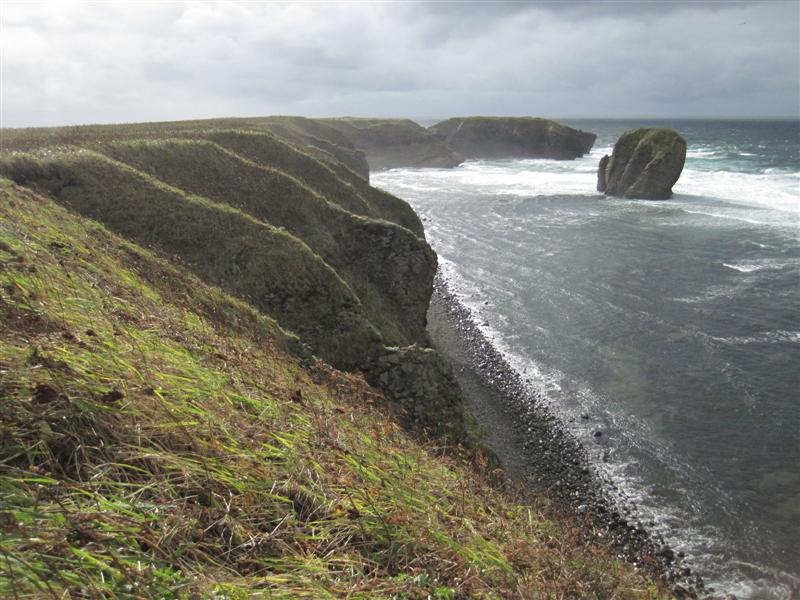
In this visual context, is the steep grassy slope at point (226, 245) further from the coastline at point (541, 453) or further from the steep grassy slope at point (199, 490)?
the steep grassy slope at point (199, 490)

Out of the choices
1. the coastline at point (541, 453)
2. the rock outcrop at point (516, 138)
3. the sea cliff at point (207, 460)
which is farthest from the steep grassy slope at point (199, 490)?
the rock outcrop at point (516, 138)

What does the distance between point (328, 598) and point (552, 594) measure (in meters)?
2.94

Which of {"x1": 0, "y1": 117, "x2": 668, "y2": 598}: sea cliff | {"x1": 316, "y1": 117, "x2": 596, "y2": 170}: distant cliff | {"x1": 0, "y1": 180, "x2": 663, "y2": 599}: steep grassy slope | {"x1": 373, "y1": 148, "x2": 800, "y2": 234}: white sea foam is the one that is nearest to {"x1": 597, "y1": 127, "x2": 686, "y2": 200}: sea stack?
{"x1": 373, "y1": 148, "x2": 800, "y2": 234}: white sea foam

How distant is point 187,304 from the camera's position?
1203cm

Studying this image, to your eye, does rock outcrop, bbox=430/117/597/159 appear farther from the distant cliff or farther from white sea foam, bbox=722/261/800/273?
white sea foam, bbox=722/261/800/273

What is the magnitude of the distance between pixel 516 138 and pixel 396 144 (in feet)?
145

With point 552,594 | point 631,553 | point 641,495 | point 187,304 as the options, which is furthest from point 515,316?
point 552,594

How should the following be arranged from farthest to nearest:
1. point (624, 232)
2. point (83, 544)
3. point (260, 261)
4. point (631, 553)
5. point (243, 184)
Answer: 1. point (624, 232)
2. point (243, 184)
3. point (260, 261)
4. point (631, 553)
5. point (83, 544)

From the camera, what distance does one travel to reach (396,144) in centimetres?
12788


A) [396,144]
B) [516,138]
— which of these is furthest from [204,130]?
[516,138]

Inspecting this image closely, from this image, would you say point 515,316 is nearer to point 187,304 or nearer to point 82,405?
point 187,304

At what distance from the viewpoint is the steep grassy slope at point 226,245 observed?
15.5 m

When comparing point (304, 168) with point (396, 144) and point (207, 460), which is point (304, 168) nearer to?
point (207, 460)

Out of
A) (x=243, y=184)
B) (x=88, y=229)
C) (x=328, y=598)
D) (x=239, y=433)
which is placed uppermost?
(x=243, y=184)
